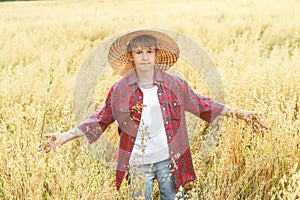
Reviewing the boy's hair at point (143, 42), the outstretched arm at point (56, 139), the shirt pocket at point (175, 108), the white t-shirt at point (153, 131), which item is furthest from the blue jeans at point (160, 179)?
the boy's hair at point (143, 42)

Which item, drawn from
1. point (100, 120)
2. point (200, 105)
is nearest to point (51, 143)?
point (100, 120)

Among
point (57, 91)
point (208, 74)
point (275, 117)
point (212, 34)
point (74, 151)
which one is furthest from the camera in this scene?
point (212, 34)

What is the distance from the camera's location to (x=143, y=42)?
2.14m

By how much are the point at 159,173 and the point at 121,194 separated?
242mm

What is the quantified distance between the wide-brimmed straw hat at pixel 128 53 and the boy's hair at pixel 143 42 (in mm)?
19

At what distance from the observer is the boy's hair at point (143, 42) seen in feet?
7.02

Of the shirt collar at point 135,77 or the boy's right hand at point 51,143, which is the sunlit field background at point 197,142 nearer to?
the boy's right hand at point 51,143

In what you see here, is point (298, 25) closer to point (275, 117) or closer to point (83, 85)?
point (83, 85)

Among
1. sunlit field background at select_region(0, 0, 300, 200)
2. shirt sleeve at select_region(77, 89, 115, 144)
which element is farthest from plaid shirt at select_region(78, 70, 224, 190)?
sunlit field background at select_region(0, 0, 300, 200)

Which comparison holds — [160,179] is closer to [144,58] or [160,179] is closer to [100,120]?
[100,120]

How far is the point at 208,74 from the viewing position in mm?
3561

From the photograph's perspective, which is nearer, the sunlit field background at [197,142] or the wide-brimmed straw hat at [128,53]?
the sunlit field background at [197,142]

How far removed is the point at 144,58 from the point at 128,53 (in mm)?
177

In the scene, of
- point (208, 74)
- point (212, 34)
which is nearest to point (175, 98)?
point (208, 74)
